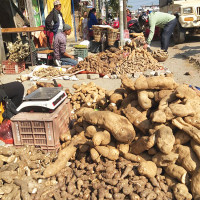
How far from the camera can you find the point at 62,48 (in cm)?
737

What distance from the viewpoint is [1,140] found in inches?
129

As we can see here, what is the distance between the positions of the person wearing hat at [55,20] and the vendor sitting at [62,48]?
0.83 feet

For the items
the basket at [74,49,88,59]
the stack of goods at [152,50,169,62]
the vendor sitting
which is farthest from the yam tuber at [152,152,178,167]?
the basket at [74,49,88,59]

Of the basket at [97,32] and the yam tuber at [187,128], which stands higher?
the basket at [97,32]

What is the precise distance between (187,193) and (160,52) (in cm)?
639

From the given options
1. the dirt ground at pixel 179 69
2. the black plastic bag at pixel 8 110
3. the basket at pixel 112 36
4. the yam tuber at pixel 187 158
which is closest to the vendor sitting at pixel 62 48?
the dirt ground at pixel 179 69

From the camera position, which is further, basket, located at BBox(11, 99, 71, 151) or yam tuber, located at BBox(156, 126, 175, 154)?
basket, located at BBox(11, 99, 71, 151)

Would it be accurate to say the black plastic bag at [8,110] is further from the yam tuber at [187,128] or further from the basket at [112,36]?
the basket at [112,36]

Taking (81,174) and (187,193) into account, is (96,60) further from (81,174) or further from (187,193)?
(187,193)

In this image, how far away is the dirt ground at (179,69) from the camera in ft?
19.5

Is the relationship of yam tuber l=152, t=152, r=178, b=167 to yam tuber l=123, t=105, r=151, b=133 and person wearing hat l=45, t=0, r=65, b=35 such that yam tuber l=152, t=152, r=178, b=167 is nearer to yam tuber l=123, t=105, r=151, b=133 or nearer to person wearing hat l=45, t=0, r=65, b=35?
yam tuber l=123, t=105, r=151, b=133

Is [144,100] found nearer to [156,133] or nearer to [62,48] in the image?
[156,133]

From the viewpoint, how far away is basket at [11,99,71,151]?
303 cm

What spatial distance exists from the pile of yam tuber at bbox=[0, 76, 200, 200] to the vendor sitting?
4.73 metres
